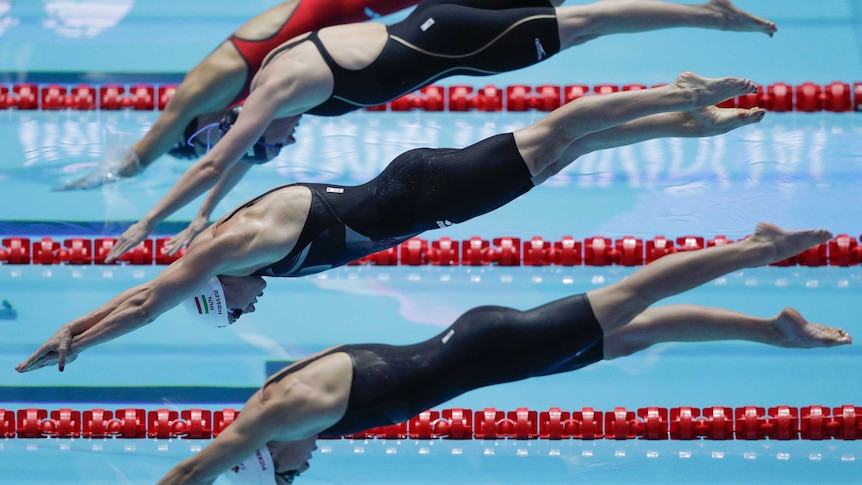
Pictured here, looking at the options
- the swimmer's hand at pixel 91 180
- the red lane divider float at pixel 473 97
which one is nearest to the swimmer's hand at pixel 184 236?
the swimmer's hand at pixel 91 180

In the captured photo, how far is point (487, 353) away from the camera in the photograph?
4434mm

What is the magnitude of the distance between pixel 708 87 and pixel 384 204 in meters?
1.24

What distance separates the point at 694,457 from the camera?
5.59 meters

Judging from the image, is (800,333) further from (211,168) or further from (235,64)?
(235,64)

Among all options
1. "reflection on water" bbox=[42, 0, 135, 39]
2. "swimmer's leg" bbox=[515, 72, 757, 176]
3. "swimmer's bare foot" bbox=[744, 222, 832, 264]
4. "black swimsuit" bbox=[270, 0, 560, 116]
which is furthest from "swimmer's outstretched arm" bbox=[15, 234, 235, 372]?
"reflection on water" bbox=[42, 0, 135, 39]

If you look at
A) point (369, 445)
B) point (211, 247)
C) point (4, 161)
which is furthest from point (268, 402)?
point (4, 161)

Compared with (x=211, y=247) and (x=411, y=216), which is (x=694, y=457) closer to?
(x=411, y=216)

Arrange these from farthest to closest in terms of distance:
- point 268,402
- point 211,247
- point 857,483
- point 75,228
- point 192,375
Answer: point 75,228 < point 192,375 < point 857,483 < point 211,247 < point 268,402

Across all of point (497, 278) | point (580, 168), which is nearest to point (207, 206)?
point (497, 278)

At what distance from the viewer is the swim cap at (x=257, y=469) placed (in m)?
4.34

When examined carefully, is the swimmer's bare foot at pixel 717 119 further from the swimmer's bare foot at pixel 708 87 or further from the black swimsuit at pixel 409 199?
the black swimsuit at pixel 409 199

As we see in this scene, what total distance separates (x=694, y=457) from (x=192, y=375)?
7.68 feet

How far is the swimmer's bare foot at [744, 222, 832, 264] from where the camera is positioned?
4320mm

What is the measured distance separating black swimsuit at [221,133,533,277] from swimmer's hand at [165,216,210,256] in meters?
0.75
